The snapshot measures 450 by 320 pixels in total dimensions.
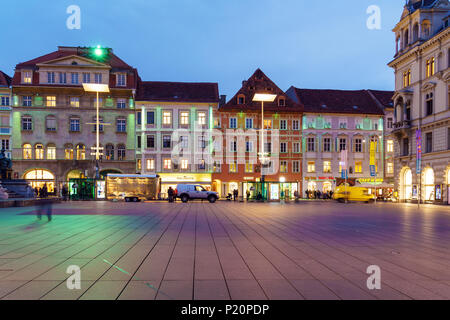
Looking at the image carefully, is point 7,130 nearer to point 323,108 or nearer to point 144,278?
point 323,108

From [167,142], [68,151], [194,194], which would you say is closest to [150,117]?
[167,142]

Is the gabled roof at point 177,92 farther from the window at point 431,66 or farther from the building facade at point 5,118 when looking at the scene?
the window at point 431,66

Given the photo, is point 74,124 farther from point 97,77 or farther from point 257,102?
point 257,102

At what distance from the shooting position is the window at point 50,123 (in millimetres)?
48469

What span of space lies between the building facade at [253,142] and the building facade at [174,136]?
6.16 ft

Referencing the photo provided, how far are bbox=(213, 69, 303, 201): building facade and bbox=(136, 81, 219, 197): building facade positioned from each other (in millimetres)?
1879

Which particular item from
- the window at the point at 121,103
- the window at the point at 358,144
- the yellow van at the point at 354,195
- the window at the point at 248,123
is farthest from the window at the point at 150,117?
the window at the point at 358,144

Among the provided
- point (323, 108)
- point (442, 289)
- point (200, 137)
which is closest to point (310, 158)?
point (323, 108)

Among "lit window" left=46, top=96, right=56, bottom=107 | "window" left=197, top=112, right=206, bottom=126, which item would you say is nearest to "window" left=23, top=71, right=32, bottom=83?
"lit window" left=46, top=96, right=56, bottom=107

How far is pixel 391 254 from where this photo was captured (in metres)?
8.47

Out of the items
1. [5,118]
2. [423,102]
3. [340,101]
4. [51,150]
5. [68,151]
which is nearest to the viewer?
[423,102]

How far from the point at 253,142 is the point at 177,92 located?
1330 centimetres

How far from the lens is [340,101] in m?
55.6

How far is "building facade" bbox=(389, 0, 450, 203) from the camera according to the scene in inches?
1326
